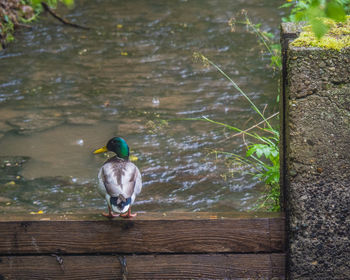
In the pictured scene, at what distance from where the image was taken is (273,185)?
3223 mm

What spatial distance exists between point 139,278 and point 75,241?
12.8 inches

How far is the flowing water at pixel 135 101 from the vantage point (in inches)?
181

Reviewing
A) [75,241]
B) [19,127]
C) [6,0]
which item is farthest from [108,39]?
[75,241]

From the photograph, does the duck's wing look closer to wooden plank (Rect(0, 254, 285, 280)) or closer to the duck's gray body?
the duck's gray body

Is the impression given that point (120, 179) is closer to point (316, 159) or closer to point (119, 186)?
point (119, 186)

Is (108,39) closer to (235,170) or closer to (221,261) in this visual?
(235,170)

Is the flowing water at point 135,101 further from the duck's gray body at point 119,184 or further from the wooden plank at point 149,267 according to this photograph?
the wooden plank at point 149,267

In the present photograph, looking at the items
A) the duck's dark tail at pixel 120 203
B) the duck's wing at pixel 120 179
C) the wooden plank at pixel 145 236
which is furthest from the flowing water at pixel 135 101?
the wooden plank at pixel 145 236

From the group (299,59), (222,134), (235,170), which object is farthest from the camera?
(222,134)

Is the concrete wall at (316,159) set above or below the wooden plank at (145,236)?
above

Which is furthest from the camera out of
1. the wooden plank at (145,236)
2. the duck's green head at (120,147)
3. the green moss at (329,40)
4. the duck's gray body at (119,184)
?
the duck's green head at (120,147)

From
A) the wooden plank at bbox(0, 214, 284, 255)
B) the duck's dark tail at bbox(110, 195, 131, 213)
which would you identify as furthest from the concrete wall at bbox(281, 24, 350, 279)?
the duck's dark tail at bbox(110, 195, 131, 213)

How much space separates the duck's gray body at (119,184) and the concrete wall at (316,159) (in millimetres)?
726

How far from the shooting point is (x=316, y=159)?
2146mm
